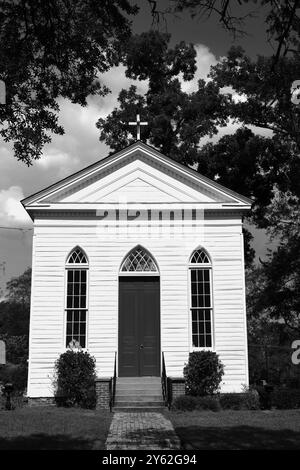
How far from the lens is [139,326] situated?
1783 cm

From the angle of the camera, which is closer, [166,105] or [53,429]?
[53,429]

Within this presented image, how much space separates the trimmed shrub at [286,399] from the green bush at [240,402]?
21.4 inches

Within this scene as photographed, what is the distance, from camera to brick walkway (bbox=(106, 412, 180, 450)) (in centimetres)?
1016

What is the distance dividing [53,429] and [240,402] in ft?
21.6

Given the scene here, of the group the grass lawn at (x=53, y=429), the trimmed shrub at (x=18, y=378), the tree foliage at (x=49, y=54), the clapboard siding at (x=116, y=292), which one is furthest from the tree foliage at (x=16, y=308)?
the tree foliage at (x=49, y=54)

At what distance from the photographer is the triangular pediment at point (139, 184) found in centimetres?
1827

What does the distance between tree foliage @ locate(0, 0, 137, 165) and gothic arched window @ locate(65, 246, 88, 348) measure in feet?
30.0

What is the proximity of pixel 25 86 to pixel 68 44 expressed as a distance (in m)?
0.92

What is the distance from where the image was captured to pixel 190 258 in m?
18.0

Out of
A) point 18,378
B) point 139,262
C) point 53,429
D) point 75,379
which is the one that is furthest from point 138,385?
point 18,378

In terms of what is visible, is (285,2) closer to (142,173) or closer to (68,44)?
(68,44)

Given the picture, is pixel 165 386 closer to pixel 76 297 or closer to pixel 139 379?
pixel 139 379

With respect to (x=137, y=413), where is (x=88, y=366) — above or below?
above

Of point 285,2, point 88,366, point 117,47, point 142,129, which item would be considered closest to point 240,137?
point 142,129
